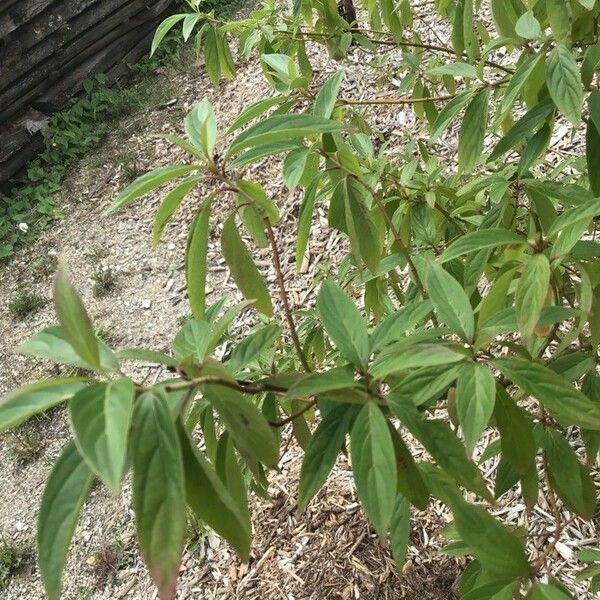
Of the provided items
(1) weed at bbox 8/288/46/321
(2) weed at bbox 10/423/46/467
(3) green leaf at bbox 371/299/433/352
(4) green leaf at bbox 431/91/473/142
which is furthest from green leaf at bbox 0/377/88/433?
(1) weed at bbox 8/288/46/321

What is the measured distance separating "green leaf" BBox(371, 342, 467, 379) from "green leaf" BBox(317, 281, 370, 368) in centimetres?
3

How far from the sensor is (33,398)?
59 cm

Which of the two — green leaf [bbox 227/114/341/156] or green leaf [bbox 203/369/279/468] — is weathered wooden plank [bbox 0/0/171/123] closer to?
green leaf [bbox 227/114/341/156]

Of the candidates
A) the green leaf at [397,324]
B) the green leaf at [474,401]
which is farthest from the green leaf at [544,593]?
the green leaf at [397,324]

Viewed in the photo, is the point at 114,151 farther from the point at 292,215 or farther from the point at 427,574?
the point at 427,574

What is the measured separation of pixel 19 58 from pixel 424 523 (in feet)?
13.8

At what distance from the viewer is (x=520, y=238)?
0.92m

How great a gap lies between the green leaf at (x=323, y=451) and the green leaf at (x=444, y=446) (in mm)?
59

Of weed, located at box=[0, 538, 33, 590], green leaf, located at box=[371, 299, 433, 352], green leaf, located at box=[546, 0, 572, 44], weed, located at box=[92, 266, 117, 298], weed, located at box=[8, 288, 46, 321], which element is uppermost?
weed, located at box=[8, 288, 46, 321]

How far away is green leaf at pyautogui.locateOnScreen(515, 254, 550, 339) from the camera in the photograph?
797 mm

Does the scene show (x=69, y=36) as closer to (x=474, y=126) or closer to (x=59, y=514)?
(x=474, y=126)

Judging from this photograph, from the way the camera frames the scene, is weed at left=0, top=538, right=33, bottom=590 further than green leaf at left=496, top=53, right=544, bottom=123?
Yes

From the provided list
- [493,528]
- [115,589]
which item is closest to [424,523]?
[115,589]

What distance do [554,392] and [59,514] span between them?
1.71 ft
